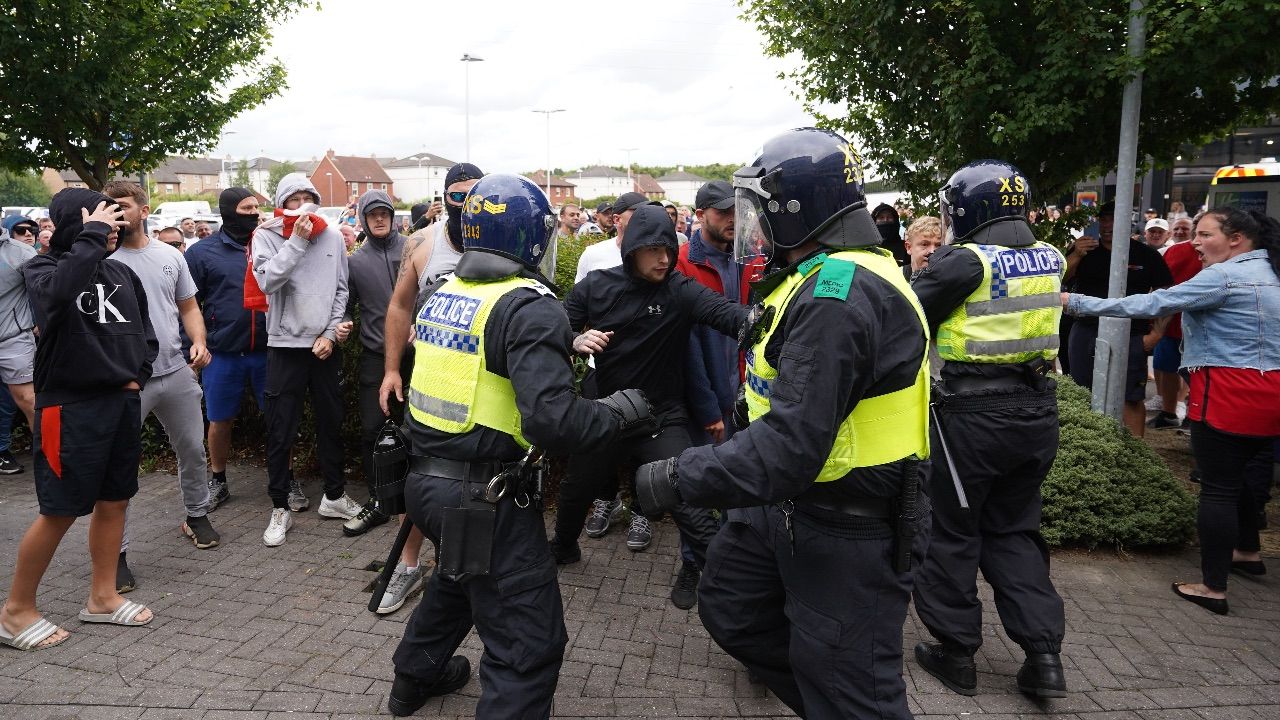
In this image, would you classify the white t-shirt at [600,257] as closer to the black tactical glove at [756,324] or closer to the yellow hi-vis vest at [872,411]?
the black tactical glove at [756,324]

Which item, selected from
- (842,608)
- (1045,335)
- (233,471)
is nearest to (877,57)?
(1045,335)

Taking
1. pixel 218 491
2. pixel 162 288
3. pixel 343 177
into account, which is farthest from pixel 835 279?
pixel 343 177

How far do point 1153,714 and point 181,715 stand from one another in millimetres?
4096

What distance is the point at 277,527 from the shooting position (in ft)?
17.3

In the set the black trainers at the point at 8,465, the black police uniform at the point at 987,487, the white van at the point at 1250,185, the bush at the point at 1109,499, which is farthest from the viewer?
the white van at the point at 1250,185

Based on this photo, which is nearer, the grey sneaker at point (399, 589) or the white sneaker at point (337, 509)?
the grey sneaker at point (399, 589)

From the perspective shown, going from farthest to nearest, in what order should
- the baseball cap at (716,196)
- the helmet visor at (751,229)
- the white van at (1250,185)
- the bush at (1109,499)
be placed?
the white van at (1250,185)
the bush at (1109,499)
the baseball cap at (716,196)
the helmet visor at (751,229)

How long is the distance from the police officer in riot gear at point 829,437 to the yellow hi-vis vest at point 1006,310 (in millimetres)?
1270

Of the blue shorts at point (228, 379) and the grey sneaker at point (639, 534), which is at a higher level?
the blue shorts at point (228, 379)

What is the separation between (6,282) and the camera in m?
6.33

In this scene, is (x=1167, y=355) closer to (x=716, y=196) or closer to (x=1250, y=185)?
(x=716, y=196)

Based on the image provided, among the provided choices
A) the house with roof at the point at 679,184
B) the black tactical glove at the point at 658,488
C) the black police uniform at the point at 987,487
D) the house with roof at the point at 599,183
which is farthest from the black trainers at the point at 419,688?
the house with roof at the point at 679,184

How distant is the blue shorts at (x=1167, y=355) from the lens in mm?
8070

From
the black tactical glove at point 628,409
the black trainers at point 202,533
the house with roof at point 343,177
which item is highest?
the house with roof at point 343,177
